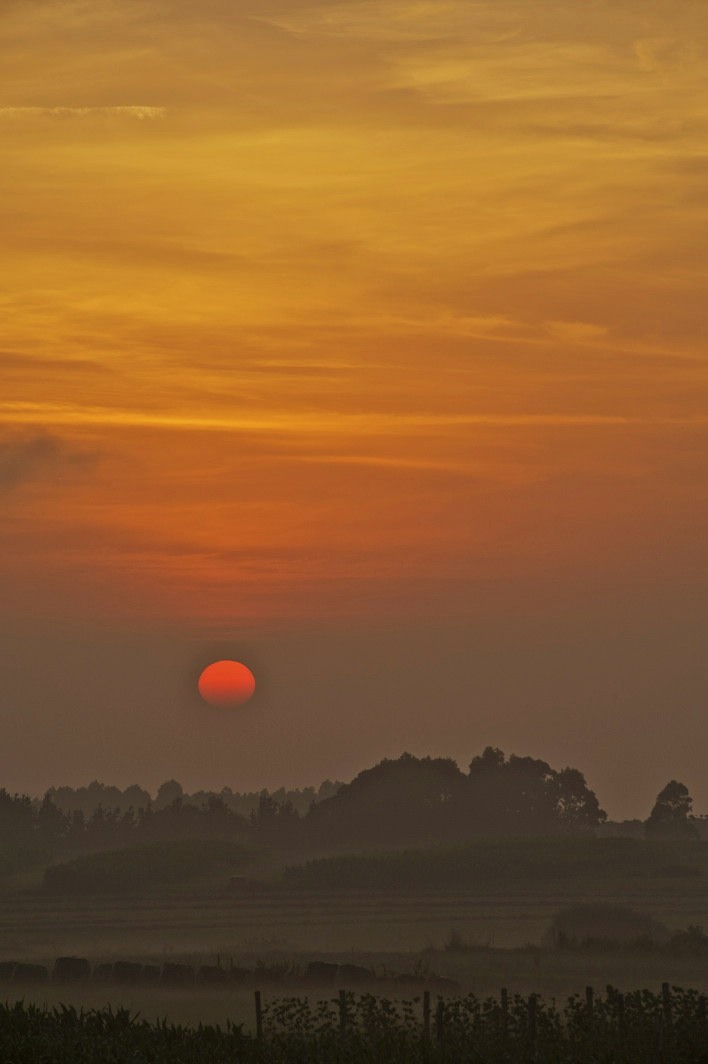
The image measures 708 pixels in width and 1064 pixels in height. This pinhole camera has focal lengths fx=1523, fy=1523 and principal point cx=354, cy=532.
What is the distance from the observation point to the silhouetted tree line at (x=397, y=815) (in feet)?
516

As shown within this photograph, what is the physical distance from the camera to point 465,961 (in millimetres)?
65188

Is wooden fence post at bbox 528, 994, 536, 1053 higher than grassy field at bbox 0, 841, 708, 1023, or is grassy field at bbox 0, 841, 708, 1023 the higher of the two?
grassy field at bbox 0, 841, 708, 1023

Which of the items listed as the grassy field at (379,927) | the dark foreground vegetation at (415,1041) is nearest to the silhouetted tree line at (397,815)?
the grassy field at (379,927)

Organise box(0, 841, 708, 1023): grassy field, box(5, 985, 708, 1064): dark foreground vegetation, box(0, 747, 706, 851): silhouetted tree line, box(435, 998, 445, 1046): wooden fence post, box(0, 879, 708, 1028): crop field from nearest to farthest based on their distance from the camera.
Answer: box(5, 985, 708, 1064): dark foreground vegetation
box(435, 998, 445, 1046): wooden fence post
box(0, 879, 708, 1028): crop field
box(0, 841, 708, 1023): grassy field
box(0, 747, 706, 851): silhouetted tree line

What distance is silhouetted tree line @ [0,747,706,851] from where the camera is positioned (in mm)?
157250

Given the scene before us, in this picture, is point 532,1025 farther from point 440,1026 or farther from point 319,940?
point 319,940

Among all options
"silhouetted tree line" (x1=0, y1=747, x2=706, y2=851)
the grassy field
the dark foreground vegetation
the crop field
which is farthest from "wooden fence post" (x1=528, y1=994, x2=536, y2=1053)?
"silhouetted tree line" (x1=0, y1=747, x2=706, y2=851)

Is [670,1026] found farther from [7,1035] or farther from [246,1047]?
[7,1035]

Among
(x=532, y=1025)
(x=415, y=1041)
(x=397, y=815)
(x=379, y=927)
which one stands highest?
(x=397, y=815)

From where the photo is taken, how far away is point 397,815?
162250 mm

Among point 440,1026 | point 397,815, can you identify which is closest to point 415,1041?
point 440,1026

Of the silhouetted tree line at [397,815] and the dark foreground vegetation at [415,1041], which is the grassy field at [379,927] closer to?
the dark foreground vegetation at [415,1041]

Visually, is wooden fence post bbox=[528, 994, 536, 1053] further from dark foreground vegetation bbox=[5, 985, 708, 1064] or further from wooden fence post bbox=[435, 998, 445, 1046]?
wooden fence post bbox=[435, 998, 445, 1046]

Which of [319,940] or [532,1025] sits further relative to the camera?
[319,940]
